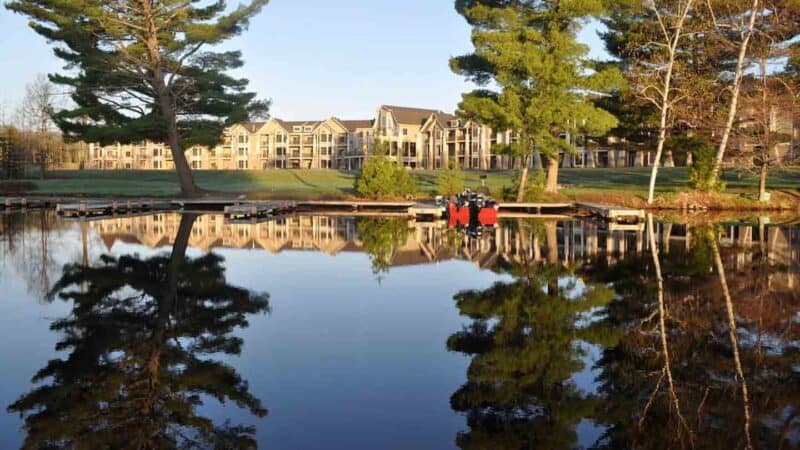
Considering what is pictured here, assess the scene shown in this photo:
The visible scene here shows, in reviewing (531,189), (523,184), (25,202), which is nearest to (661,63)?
(531,189)

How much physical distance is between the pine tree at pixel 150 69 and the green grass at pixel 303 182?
204 inches

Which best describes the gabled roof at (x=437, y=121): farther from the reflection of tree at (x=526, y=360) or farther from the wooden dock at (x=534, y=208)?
the reflection of tree at (x=526, y=360)

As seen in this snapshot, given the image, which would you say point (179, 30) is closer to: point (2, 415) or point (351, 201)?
point (351, 201)

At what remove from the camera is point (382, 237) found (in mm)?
22250

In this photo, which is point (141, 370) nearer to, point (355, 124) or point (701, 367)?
point (701, 367)

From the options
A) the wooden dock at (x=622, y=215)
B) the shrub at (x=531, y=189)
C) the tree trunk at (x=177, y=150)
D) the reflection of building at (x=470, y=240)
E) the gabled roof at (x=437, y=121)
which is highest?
the gabled roof at (x=437, y=121)

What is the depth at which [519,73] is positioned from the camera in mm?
35094

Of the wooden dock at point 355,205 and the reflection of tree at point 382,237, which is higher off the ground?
the wooden dock at point 355,205

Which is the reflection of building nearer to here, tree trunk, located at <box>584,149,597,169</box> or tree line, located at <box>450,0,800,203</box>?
tree line, located at <box>450,0,800,203</box>

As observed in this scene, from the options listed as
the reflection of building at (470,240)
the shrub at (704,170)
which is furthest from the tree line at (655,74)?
the reflection of building at (470,240)

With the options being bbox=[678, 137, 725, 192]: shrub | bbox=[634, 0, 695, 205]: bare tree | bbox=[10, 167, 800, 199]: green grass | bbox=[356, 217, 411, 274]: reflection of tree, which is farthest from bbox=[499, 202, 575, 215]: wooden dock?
bbox=[356, 217, 411, 274]: reflection of tree

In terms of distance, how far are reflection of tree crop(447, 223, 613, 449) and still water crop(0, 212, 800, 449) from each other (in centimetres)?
3

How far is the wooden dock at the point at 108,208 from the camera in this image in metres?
32.8

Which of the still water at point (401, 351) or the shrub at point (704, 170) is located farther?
the shrub at point (704, 170)
